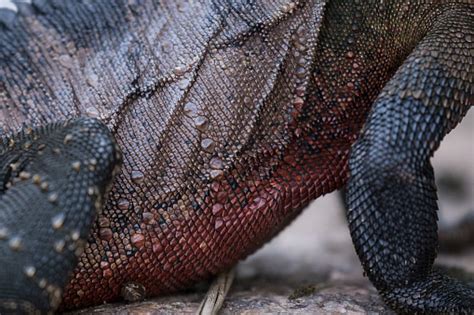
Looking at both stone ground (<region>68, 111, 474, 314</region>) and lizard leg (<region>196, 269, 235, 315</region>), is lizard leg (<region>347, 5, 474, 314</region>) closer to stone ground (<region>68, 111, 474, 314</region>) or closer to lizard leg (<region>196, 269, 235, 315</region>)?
stone ground (<region>68, 111, 474, 314</region>)

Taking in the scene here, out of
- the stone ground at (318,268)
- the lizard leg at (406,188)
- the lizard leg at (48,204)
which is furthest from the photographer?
the stone ground at (318,268)

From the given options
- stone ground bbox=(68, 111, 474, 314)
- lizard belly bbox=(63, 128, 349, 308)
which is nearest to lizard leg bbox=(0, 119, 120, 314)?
lizard belly bbox=(63, 128, 349, 308)

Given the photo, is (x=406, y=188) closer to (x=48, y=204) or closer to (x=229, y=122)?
(x=229, y=122)

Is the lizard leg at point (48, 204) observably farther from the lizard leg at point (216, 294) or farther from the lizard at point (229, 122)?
the lizard leg at point (216, 294)

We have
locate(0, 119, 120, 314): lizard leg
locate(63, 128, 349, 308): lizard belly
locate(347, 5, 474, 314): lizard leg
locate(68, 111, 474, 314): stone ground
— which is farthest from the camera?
locate(68, 111, 474, 314): stone ground

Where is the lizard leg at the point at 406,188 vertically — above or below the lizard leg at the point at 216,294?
above

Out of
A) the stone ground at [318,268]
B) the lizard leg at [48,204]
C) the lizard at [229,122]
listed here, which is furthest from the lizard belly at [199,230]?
the lizard leg at [48,204]

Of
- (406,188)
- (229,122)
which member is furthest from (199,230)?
(406,188)
